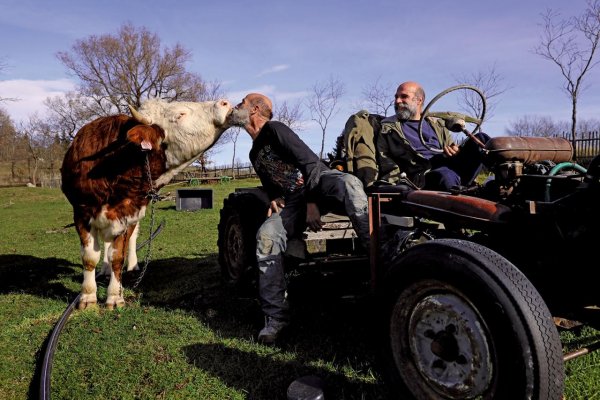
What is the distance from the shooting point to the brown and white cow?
5457 mm

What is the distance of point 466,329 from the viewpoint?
7.44 ft

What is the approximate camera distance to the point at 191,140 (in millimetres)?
5609

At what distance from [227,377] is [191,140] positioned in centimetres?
307

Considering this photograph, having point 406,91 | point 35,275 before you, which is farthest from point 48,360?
point 35,275

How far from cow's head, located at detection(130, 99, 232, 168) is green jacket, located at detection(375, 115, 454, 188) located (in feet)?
6.09

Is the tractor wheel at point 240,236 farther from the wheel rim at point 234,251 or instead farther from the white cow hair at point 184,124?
the white cow hair at point 184,124

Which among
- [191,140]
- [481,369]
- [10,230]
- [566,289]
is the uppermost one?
[191,140]

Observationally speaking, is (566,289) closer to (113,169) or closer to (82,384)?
(82,384)

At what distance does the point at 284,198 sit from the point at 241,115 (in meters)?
1.28

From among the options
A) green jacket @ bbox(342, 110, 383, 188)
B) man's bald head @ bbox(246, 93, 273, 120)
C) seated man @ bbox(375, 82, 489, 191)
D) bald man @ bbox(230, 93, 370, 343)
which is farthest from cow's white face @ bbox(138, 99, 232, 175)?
seated man @ bbox(375, 82, 489, 191)

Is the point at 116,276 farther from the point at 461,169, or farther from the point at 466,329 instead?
the point at 466,329

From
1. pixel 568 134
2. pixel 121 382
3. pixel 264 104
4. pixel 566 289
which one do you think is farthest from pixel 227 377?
pixel 568 134

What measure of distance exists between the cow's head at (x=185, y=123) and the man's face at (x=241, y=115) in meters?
0.15

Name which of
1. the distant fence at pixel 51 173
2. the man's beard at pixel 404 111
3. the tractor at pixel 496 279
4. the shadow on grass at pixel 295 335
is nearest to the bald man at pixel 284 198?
the shadow on grass at pixel 295 335
